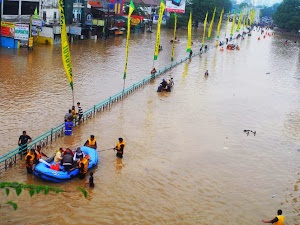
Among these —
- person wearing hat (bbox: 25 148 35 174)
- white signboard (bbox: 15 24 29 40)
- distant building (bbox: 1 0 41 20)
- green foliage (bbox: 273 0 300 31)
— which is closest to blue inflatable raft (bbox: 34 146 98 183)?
person wearing hat (bbox: 25 148 35 174)

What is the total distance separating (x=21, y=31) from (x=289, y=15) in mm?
86405

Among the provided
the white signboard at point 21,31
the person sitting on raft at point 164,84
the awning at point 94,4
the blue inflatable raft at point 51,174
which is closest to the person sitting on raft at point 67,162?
the blue inflatable raft at point 51,174

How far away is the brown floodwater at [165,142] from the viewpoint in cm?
1339

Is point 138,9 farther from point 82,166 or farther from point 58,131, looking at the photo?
point 82,166

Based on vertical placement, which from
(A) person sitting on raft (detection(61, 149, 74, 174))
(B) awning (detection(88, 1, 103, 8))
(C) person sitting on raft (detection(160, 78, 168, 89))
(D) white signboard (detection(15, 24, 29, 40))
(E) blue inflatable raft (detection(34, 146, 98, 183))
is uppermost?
(B) awning (detection(88, 1, 103, 8))

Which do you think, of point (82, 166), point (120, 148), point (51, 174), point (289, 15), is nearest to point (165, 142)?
point (120, 148)

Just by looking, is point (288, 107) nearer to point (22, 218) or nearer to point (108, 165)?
point (108, 165)

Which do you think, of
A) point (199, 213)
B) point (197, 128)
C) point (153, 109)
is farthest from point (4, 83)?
point (199, 213)

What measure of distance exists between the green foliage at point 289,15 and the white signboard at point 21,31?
82.3m

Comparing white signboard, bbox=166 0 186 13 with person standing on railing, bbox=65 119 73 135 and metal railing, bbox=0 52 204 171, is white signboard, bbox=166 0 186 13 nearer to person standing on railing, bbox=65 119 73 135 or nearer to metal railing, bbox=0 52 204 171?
metal railing, bbox=0 52 204 171

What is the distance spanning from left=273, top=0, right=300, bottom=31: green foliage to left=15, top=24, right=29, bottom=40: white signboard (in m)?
82.3

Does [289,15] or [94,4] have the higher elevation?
[289,15]

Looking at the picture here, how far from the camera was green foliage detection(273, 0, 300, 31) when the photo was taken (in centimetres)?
10219

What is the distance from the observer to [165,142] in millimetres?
19625
